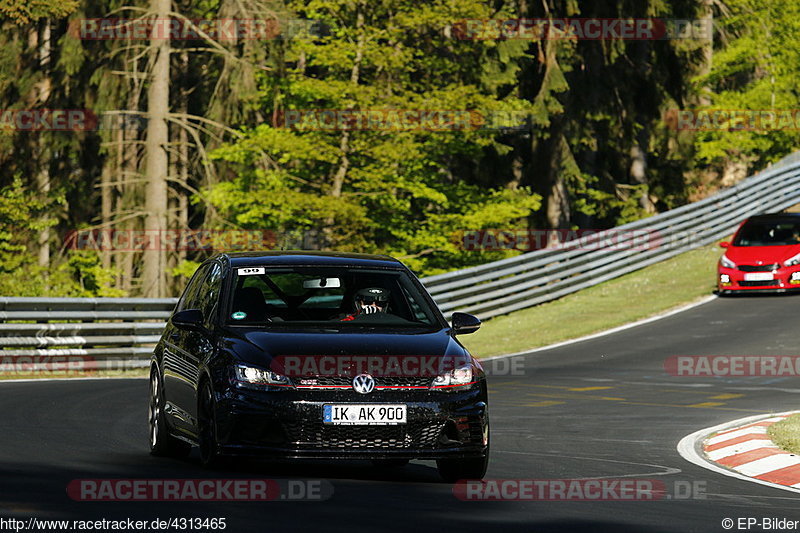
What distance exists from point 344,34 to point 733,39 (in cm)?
2065

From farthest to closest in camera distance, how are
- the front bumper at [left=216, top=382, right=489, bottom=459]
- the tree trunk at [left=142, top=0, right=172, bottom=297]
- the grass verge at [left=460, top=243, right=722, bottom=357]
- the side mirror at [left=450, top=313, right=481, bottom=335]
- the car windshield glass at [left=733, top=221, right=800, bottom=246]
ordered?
the tree trunk at [left=142, top=0, right=172, bottom=297], the car windshield glass at [left=733, top=221, right=800, bottom=246], the grass verge at [left=460, top=243, right=722, bottom=357], the side mirror at [left=450, top=313, right=481, bottom=335], the front bumper at [left=216, top=382, right=489, bottom=459]

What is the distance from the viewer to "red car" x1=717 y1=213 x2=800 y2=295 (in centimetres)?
2917

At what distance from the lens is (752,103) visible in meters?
47.5

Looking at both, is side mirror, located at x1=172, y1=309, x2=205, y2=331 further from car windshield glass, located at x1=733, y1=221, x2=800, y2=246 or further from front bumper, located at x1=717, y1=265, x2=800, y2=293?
car windshield glass, located at x1=733, y1=221, x2=800, y2=246

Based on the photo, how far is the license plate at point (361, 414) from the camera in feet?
30.8

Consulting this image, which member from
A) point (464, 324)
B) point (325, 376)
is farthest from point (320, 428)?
point (464, 324)

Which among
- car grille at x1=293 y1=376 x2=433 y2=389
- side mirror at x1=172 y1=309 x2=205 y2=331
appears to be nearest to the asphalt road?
car grille at x1=293 y1=376 x2=433 y2=389

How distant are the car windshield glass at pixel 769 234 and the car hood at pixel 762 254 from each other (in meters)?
0.22

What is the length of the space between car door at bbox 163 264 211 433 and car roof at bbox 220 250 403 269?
0.59 meters

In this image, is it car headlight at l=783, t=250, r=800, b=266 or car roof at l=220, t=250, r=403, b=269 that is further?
car headlight at l=783, t=250, r=800, b=266

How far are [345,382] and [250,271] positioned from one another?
1672 millimetres

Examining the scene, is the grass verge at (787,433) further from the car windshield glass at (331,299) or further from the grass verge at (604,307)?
the grass verge at (604,307)

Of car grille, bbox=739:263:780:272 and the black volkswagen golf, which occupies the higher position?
the black volkswagen golf

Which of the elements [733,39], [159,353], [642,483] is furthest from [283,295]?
Result: [733,39]
